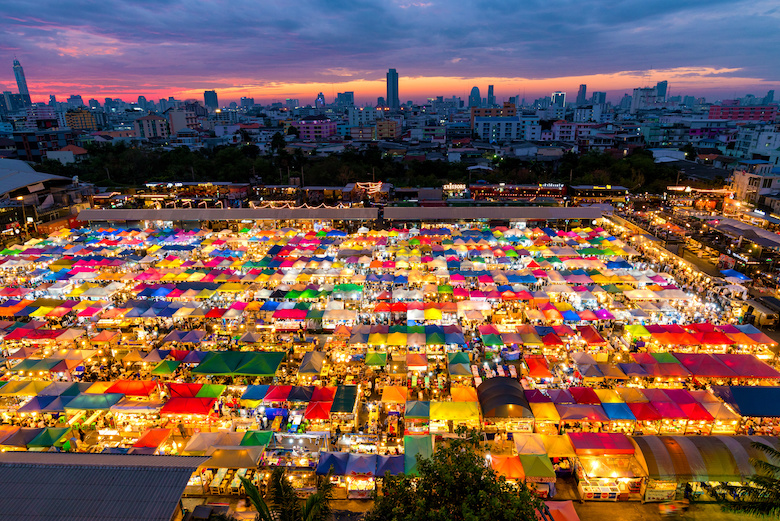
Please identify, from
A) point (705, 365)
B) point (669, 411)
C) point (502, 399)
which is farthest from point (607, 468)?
point (705, 365)

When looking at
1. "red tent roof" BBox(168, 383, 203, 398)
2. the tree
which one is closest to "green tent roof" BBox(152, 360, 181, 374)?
"red tent roof" BBox(168, 383, 203, 398)

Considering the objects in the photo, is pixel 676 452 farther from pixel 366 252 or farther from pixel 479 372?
pixel 366 252

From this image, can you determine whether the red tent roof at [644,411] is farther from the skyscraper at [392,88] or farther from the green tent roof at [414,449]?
the skyscraper at [392,88]

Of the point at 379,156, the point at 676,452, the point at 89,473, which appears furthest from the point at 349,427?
the point at 379,156

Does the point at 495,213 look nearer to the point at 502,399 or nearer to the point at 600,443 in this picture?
the point at 502,399

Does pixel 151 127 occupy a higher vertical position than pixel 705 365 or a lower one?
higher
